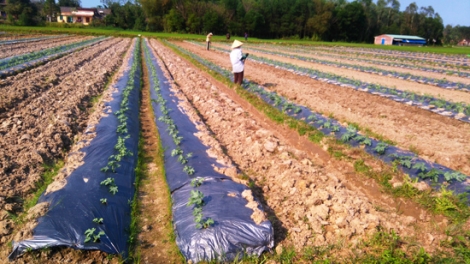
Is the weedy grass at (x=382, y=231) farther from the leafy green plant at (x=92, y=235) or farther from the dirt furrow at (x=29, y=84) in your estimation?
the dirt furrow at (x=29, y=84)

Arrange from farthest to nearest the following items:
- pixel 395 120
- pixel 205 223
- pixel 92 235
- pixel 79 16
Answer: pixel 79 16 → pixel 395 120 → pixel 205 223 → pixel 92 235

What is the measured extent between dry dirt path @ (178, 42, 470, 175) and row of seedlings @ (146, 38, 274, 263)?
4.18 meters

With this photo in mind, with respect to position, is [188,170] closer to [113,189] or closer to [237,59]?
[113,189]

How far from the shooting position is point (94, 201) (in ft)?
13.0

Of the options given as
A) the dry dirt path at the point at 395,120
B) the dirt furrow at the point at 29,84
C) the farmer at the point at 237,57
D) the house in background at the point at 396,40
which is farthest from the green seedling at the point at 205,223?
the house in background at the point at 396,40

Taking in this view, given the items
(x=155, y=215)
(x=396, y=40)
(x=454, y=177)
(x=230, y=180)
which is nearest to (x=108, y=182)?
(x=155, y=215)

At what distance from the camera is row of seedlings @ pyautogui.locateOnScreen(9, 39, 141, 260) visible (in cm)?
329

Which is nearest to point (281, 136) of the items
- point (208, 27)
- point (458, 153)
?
point (458, 153)

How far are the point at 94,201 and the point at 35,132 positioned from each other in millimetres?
3621

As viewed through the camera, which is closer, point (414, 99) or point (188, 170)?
→ point (188, 170)

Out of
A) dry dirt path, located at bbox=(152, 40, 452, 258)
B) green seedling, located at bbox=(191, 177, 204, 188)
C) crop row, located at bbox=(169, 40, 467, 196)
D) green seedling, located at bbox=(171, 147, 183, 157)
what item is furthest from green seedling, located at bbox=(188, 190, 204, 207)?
crop row, located at bbox=(169, 40, 467, 196)

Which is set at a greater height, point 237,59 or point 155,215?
point 237,59

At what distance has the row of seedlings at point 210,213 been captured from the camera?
345 cm

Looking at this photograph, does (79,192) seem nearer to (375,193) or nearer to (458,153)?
(375,193)
